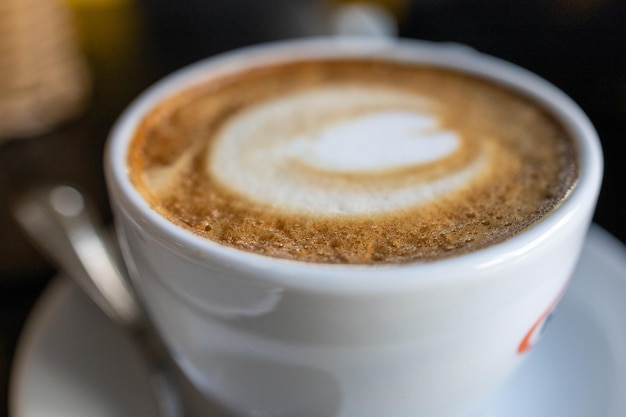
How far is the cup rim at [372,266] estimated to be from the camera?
1.91ft

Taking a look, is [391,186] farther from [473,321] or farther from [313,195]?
[473,321]

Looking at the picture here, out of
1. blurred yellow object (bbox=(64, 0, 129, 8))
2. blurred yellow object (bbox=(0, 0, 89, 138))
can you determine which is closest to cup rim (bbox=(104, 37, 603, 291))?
blurred yellow object (bbox=(0, 0, 89, 138))

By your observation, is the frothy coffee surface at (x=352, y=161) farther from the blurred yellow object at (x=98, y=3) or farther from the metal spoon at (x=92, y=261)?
the blurred yellow object at (x=98, y=3)

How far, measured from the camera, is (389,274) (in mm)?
580

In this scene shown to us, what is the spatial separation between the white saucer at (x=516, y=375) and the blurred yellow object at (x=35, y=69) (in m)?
0.59

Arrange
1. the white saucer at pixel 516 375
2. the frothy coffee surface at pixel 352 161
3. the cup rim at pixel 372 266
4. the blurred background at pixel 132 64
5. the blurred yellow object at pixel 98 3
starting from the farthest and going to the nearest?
the blurred yellow object at pixel 98 3 → the blurred background at pixel 132 64 → the white saucer at pixel 516 375 → the frothy coffee surface at pixel 352 161 → the cup rim at pixel 372 266

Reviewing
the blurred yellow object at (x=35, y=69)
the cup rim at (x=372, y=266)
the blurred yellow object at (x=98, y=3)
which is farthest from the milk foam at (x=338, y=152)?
the blurred yellow object at (x=98, y=3)

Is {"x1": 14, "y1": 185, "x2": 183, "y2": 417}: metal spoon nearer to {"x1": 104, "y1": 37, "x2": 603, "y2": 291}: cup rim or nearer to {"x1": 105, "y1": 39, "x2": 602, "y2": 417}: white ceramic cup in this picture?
{"x1": 105, "y1": 39, "x2": 602, "y2": 417}: white ceramic cup

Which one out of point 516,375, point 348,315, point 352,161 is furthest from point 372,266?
point 516,375

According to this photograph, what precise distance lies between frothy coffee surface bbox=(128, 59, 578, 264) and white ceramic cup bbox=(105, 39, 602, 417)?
0.12 feet

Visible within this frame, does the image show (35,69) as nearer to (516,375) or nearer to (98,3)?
(98,3)

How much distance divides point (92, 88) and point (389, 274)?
1.28 m

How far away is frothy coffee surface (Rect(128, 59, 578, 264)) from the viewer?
69 centimetres

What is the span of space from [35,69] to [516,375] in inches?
46.2
